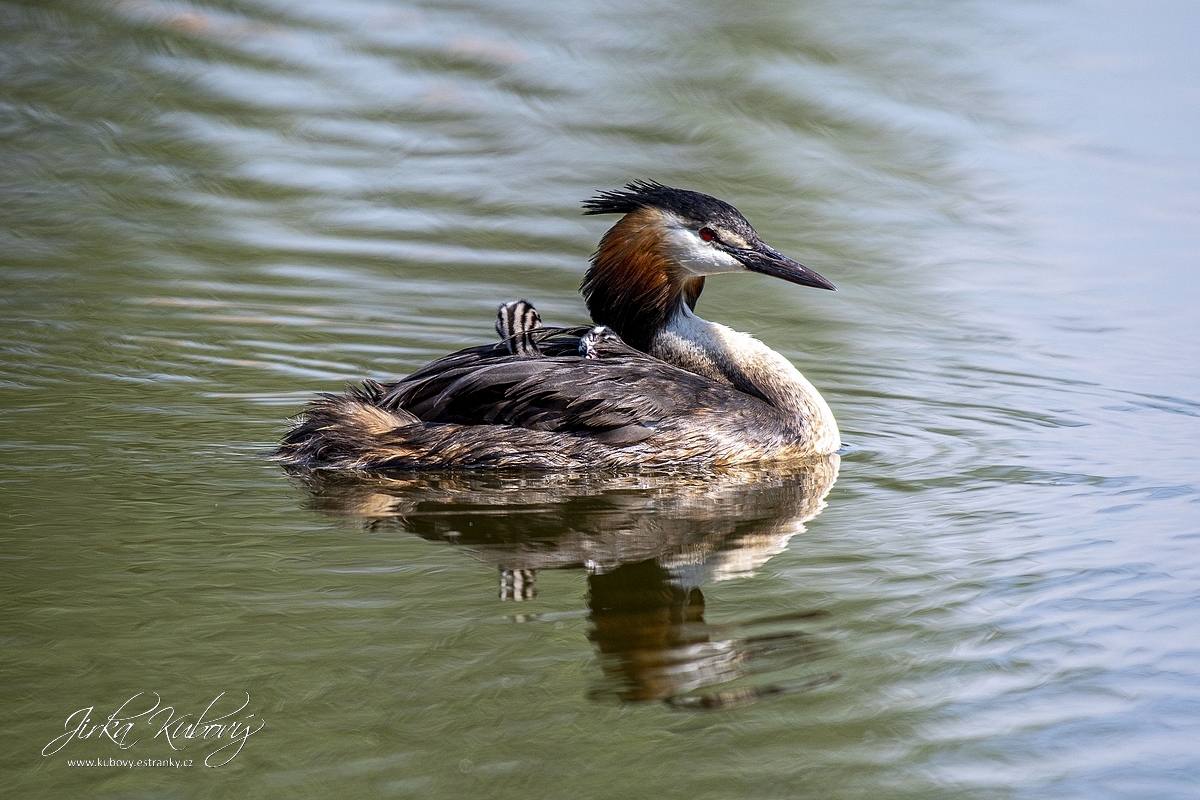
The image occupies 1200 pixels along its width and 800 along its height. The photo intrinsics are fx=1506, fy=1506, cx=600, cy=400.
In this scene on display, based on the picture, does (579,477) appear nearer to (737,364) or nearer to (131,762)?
(737,364)

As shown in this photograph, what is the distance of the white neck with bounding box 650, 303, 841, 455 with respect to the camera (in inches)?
277

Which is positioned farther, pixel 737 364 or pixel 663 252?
pixel 737 364

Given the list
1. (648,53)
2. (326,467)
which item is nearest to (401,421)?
(326,467)

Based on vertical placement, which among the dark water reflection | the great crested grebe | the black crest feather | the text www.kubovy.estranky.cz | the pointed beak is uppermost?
the black crest feather

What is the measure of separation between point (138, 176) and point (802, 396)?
21.5 ft

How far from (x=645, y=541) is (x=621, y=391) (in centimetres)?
112

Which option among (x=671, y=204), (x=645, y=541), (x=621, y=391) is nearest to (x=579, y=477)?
(x=621, y=391)

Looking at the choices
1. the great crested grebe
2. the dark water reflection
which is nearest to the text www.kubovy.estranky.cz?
the dark water reflection

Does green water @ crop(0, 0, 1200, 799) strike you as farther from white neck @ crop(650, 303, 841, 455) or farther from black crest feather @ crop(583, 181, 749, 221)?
black crest feather @ crop(583, 181, 749, 221)

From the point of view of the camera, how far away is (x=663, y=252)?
7.00m

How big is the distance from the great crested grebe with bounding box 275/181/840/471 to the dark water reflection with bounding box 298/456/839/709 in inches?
4.8

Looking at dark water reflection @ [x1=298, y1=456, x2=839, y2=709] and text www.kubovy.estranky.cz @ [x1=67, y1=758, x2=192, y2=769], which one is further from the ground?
dark water reflection @ [x1=298, y1=456, x2=839, y2=709]

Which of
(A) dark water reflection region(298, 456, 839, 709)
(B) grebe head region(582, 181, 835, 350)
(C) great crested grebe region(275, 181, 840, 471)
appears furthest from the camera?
(B) grebe head region(582, 181, 835, 350)

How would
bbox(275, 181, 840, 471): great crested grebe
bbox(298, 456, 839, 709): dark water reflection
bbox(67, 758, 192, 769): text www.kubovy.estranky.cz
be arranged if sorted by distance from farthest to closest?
bbox(275, 181, 840, 471): great crested grebe
bbox(298, 456, 839, 709): dark water reflection
bbox(67, 758, 192, 769): text www.kubovy.estranky.cz
